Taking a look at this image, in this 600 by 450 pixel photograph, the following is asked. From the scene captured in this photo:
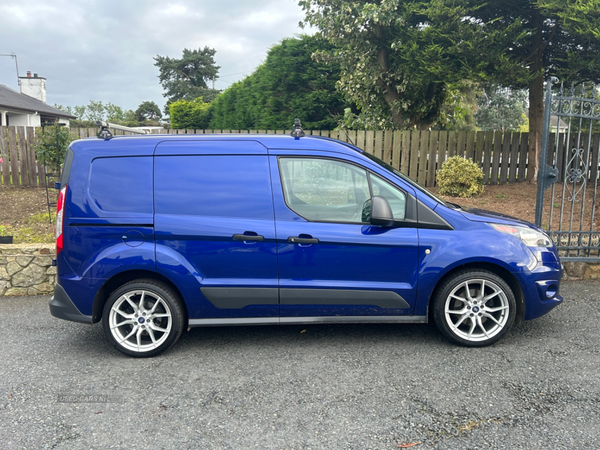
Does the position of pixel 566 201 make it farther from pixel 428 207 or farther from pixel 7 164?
pixel 7 164

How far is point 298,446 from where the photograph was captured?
2752 millimetres

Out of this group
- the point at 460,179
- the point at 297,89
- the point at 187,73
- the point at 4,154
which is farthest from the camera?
the point at 187,73

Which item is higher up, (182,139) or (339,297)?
(182,139)

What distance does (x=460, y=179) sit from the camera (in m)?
10.2

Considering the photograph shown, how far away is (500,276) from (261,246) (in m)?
2.15

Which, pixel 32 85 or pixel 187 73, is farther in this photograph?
pixel 187 73

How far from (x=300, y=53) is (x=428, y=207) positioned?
12273 millimetres

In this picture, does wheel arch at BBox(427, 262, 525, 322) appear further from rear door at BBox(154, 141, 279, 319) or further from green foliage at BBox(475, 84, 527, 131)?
green foliage at BBox(475, 84, 527, 131)

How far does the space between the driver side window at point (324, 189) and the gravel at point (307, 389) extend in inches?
48.7

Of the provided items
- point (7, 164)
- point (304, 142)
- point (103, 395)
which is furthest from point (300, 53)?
point (103, 395)

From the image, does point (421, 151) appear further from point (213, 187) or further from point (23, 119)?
point (23, 119)

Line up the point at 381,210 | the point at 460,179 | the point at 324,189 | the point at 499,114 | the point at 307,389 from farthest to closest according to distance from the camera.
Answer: the point at 499,114
the point at 460,179
the point at 324,189
the point at 381,210
the point at 307,389

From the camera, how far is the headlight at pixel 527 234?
4.13m

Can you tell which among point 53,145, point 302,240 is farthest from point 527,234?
point 53,145
